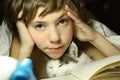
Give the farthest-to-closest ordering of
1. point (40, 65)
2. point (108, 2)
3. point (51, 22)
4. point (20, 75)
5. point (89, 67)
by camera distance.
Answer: point (108, 2) → point (40, 65) → point (51, 22) → point (89, 67) → point (20, 75)

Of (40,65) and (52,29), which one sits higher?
(52,29)

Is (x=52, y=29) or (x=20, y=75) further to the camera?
(x=52, y=29)

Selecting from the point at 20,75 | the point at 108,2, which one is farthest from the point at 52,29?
the point at 108,2

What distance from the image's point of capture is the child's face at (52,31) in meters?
0.65

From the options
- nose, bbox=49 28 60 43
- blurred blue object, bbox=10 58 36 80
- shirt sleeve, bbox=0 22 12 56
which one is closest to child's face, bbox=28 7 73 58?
nose, bbox=49 28 60 43

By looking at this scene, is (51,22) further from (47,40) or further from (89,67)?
(89,67)

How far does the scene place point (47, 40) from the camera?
678 millimetres

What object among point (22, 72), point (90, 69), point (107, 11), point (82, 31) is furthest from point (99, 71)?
point (107, 11)

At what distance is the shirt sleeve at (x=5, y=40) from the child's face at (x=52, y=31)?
0.34ft

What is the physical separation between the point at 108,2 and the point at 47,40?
0.54 m

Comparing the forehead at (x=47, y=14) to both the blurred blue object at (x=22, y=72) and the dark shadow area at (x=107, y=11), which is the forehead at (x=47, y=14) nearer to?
the blurred blue object at (x=22, y=72)

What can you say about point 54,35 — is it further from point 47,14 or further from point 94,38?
point 94,38

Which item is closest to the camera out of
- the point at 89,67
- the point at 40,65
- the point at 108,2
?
the point at 89,67

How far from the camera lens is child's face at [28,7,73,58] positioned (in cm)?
65
